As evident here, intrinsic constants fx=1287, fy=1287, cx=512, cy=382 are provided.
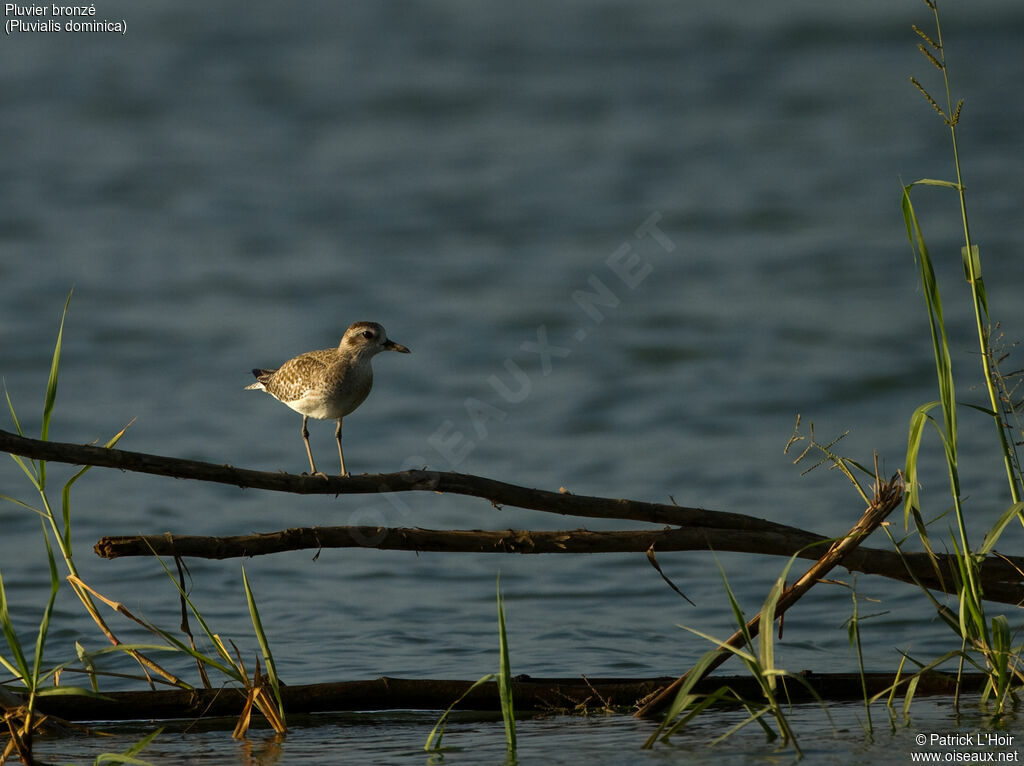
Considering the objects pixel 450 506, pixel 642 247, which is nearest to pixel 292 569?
pixel 450 506

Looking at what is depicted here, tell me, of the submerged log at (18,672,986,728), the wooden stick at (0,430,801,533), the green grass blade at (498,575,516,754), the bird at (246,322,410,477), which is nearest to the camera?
the wooden stick at (0,430,801,533)

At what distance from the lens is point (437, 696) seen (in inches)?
205

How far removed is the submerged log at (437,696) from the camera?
5.12 m

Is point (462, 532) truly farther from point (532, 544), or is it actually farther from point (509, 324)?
point (509, 324)

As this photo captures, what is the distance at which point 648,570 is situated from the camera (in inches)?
353

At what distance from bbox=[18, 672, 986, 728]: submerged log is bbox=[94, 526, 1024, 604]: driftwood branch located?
531 millimetres

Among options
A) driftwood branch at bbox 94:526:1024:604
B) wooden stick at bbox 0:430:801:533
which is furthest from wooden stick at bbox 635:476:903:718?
wooden stick at bbox 0:430:801:533

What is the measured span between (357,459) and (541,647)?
14.6 ft

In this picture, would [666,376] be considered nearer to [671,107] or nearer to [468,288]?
[468,288]

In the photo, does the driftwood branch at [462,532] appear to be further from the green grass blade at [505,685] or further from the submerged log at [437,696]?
the submerged log at [437,696]

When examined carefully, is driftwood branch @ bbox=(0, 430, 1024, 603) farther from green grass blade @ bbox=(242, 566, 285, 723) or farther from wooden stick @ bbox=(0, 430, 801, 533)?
green grass blade @ bbox=(242, 566, 285, 723)

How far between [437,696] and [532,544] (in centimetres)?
91

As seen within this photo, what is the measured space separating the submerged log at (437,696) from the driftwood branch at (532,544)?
0.53 m

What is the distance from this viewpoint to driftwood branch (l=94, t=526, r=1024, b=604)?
177 inches
